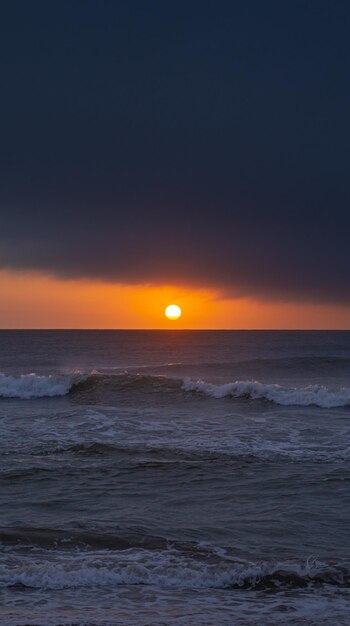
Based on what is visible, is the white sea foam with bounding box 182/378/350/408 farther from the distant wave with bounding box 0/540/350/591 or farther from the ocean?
the distant wave with bounding box 0/540/350/591

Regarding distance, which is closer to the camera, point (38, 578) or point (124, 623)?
point (124, 623)

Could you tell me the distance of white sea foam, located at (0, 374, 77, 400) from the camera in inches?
1331

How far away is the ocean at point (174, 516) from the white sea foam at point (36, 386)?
21.0 feet

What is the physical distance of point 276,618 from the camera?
321 inches

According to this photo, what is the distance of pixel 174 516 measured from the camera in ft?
41.0

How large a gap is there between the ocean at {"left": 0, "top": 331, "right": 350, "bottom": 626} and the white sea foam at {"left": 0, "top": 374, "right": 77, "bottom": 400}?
21.0 feet

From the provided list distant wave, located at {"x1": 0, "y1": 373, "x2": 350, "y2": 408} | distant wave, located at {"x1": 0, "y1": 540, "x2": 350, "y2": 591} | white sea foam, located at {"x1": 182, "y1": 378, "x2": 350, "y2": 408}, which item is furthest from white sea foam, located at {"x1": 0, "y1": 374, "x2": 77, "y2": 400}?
distant wave, located at {"x1": 0, "y1": 540, "x2": 350, "y2": 591}

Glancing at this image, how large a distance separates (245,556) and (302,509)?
115 inches

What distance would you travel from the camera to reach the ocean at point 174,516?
8727 mm

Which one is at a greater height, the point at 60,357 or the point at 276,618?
the point at 60,357

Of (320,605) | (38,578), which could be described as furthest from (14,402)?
(320,605)

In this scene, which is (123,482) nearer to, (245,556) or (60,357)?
(245,556)

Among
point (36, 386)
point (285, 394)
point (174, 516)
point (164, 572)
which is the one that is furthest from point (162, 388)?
point (164, 572)

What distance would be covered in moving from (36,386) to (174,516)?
75.9ft
